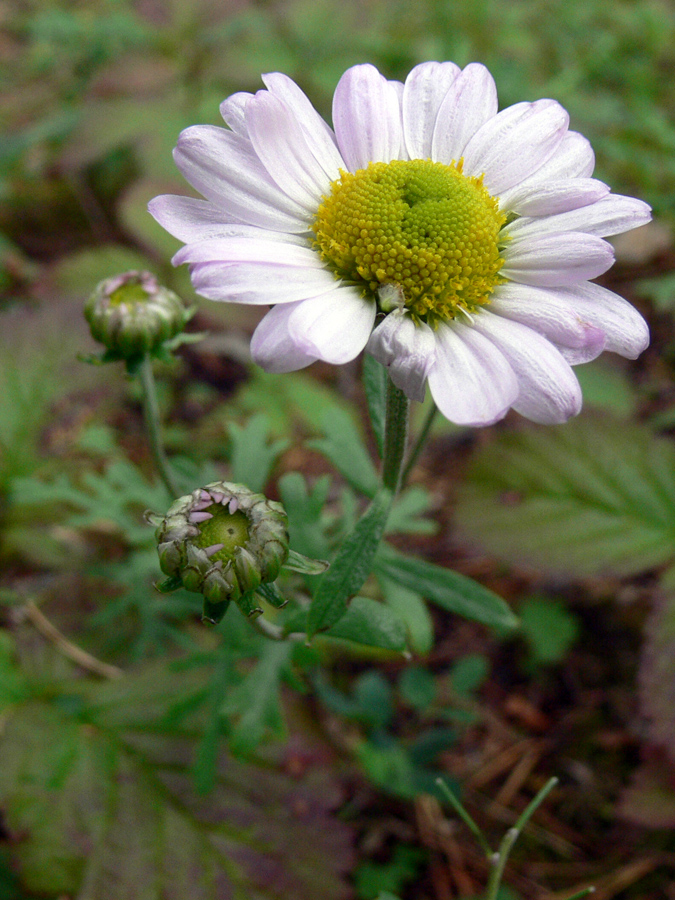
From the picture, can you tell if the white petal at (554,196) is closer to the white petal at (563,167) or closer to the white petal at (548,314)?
the white petal at (563,167)

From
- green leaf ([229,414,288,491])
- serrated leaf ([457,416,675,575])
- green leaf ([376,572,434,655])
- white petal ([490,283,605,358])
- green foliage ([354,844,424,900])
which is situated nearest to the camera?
white petal ([490,283,605,358])

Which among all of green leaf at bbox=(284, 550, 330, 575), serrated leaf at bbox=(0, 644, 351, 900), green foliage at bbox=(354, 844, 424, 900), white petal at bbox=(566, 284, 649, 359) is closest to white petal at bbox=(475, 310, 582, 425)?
white petal at bbox=(566, 284, 649, 359)

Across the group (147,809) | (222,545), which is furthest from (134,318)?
(147,809)

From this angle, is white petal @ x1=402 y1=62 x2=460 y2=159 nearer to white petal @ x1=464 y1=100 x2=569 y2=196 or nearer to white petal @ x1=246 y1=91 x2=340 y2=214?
white petal @ x1=464 y1=100 x2=569 y2=196

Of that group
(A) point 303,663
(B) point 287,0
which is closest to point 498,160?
(A) point 303,663

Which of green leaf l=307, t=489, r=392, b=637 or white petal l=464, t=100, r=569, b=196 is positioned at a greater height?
white petal l=464, t=100, r=569, b=196

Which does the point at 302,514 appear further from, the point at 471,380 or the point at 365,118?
the point at 365,118

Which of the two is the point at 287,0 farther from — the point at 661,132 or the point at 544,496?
the point at 544,496
